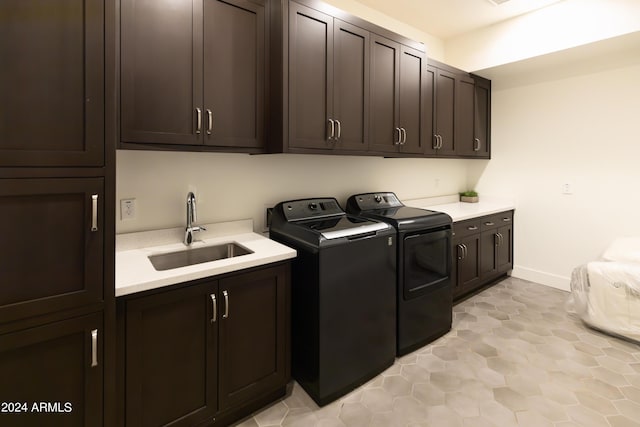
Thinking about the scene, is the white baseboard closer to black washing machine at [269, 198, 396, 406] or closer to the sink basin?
black washing machine at [269, 198, 396, 406]

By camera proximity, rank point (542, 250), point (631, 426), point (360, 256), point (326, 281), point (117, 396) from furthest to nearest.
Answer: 1. point (542, 250)
2. point (360, 256)
3. point (326, 281)
4. point (631, 426)
5. point (117, 396)

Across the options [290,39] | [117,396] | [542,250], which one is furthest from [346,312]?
[542,250]

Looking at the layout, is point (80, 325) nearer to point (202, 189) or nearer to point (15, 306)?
point (15, 306)

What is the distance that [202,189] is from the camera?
2.20 meters

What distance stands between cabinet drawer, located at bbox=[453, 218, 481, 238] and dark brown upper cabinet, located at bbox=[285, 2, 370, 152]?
1.26 meters

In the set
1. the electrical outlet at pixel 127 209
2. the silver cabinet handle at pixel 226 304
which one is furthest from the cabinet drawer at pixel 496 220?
the electrical outlet at pixel 127 209

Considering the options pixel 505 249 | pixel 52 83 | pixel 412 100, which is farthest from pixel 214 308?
pixel 505 249

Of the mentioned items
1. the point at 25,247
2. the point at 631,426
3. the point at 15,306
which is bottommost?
the point at 631,426

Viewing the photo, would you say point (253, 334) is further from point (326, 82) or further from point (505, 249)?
point (505, 249)

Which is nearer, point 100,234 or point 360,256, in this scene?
point 100,234

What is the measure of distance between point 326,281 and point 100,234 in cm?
111

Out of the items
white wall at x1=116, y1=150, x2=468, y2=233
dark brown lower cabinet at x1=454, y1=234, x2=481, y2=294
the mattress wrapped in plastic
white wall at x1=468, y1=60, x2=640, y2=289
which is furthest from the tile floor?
white wall at x1=116, y1=150, x2=468, y2=233

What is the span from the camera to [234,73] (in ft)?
6.41

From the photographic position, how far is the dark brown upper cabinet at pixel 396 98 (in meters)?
2.61
